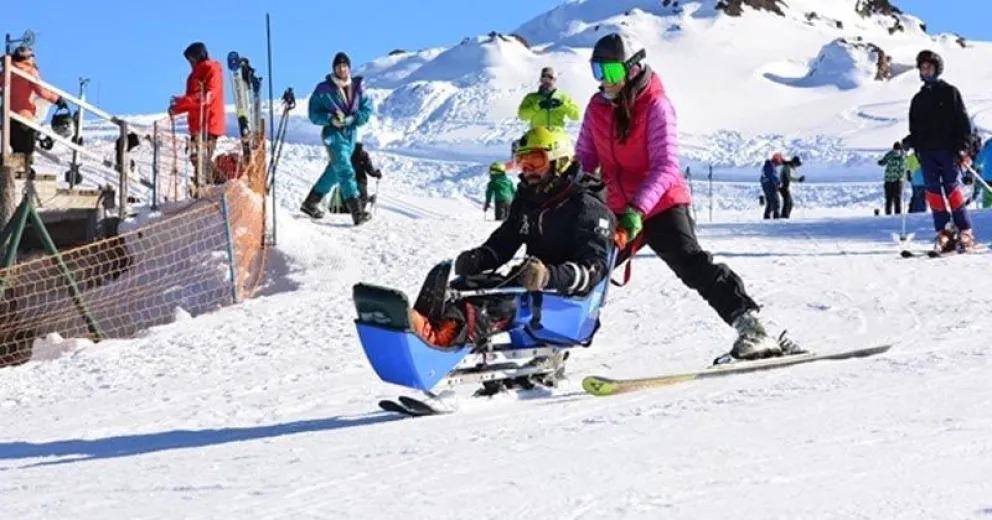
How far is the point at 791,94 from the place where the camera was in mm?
59031

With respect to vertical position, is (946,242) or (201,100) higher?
(201,100)

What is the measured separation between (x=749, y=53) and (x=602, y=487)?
64.1 metres

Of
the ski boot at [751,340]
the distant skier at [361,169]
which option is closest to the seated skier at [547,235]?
the ski boot at [751,340]

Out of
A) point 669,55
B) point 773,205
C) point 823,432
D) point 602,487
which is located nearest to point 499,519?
point 602,487

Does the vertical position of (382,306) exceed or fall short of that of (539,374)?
it exceeds it

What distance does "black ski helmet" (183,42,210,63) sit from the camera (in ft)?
42.7

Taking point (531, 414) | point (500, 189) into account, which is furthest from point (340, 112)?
point (531, 414)

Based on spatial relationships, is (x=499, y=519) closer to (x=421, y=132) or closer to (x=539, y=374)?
(x=539, y=374)

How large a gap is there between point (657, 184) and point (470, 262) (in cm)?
93

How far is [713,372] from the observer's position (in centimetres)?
592

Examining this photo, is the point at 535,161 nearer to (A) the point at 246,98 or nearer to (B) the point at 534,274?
(B) the point at 534,274

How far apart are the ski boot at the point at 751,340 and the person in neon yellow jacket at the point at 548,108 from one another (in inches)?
254

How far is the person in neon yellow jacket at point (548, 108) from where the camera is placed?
12.6 metres

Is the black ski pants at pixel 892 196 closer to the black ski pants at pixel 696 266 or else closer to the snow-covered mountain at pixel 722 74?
the black ski pants at pixel 696 266
